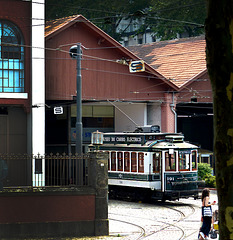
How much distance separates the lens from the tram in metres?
29.1

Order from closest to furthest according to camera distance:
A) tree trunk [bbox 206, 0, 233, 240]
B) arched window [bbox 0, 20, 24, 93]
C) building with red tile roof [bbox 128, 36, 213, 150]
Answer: tree trunk [bbox 206, 0, 233, 240] < arched window [bbox 0, 20, 24, 93] < building with red tile roof [bbox 128, 36, 213, 150]

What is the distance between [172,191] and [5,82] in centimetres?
1024

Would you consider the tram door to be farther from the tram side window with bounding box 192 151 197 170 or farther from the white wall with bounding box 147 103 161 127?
the white wall with bounding box 147 103 161 127

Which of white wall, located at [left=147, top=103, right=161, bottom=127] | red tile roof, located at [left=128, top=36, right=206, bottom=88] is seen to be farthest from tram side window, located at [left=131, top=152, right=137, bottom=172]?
red tile roof, located at [left=128, top=36, right=206, bottom=88]

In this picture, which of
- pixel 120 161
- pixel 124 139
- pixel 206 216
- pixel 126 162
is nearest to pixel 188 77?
pixel 124 139

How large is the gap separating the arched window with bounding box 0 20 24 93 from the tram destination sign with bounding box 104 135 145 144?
5.35 m

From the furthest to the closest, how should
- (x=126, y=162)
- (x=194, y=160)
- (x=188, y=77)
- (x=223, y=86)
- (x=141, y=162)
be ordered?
(x=188, y=77) → (x=126, y=162) → (x=194, y=160) → (x=141, y=162) → (x=223, y=86)

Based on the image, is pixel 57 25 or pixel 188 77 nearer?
pixel 57 25

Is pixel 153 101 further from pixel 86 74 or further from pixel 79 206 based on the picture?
pixel 79 206

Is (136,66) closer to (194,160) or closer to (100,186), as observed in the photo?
(194,160)

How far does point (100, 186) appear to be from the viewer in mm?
19859

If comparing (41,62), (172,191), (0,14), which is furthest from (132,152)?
(0,14)

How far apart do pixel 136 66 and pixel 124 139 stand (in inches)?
264

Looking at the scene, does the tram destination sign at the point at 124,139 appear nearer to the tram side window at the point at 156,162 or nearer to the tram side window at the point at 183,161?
the tram side window at the point at 156,162
